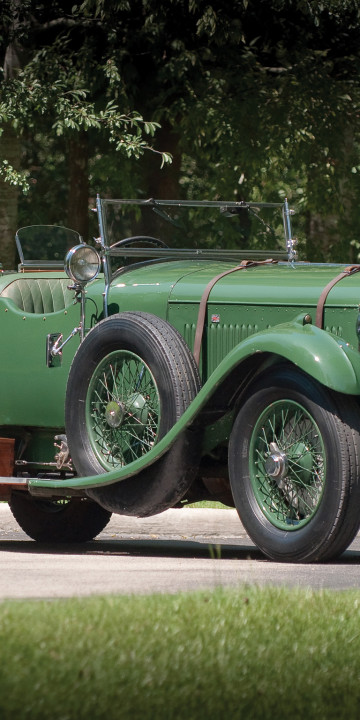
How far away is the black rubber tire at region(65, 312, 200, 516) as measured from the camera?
24.8ft

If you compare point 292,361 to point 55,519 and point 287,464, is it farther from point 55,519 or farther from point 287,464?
point 55,519

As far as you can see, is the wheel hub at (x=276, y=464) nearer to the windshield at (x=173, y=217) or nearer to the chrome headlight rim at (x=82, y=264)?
the chrome headlight rim at (x=82, y=264)

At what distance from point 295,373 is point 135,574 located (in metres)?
1.24

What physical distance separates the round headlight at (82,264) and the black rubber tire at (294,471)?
1.52 m

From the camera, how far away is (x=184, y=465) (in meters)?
7.54

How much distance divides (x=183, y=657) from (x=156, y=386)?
3.30 m

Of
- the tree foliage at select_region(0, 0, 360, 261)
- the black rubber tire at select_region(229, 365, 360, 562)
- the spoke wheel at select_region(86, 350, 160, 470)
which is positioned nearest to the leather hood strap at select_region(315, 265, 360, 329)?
the black rubber tire at select_region(229, 365, 360, 562)

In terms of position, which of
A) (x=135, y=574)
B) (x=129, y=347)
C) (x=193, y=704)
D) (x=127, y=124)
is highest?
(x=127, y=124)

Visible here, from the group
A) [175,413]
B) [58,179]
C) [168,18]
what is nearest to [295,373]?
[175,413]

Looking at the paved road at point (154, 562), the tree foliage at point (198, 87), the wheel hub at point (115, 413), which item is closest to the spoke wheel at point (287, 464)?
the paved road at point (154, 562)

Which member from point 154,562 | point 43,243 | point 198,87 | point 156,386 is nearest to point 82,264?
point 156,386

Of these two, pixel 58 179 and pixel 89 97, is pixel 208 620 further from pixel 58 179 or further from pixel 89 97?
pixel 58 179

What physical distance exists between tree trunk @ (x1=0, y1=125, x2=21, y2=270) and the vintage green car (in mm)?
6940

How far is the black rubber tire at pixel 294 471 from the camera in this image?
266 inches
